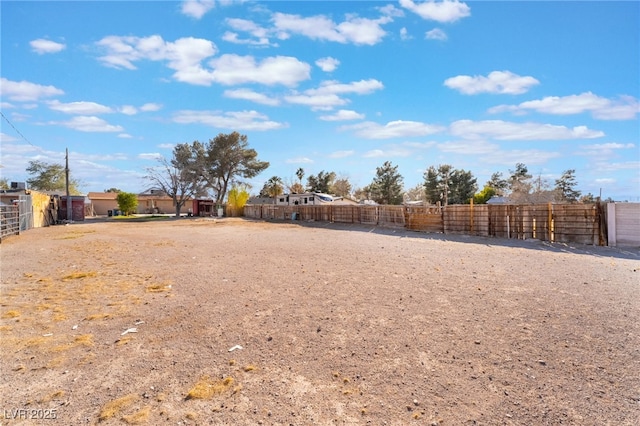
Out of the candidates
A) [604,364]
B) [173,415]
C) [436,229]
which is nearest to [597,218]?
[436,229]

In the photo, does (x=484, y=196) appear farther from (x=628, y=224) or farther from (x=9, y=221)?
(x=9, y=221)

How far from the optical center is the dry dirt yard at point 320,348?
2.67 meters

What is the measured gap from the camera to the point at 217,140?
4525cm

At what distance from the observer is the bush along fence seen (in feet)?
43.6

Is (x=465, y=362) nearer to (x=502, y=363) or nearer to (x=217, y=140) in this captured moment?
(x=502, y=363)

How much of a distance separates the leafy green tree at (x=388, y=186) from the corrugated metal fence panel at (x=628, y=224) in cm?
3775

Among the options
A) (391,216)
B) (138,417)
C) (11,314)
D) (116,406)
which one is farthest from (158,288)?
(391,216)

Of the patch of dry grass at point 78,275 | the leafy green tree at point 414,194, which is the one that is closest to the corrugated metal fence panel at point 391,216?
the patch of dry grass at point 78,275

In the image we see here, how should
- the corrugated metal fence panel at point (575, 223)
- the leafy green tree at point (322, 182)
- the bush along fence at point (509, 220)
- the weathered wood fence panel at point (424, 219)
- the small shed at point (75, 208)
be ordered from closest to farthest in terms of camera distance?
the corrugated metal fence panel at point (575, 223), the bush along fence at point (509, 220), the weathered wood fence panel at point (424, 219), the small shed at point (75, 208), the leafy green tree at point (322, 182)

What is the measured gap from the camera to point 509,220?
15.4 m

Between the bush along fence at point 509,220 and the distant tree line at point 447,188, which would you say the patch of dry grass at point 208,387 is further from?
the distant tree line at point 447,188

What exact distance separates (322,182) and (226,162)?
1943 cm

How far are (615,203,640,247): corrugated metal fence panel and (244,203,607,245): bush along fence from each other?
0.43m

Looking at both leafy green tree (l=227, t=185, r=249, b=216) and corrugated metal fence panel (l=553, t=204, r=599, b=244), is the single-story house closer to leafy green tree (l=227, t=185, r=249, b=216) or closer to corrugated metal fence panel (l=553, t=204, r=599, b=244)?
leafy green tree (l=227, t=185, r=249, b=216)
